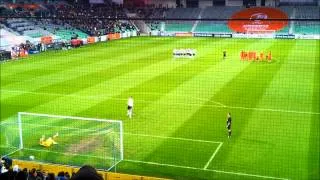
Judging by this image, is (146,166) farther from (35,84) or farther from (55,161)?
(35,84)

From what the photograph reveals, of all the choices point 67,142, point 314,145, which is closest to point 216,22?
point 314,145

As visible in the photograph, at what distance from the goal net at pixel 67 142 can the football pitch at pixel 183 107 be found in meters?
0.07

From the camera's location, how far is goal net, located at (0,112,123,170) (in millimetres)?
14812

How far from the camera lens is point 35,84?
26359 mm

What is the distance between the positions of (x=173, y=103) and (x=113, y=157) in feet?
24.3

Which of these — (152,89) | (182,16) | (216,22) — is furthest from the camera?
(182,16)

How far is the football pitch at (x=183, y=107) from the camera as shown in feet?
47.9

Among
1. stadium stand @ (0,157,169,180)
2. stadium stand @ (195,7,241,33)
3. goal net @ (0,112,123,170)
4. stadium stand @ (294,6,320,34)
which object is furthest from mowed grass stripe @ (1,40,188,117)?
stadium stand @ (294,6,320,34)

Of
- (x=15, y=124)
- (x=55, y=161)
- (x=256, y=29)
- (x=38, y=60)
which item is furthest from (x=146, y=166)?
(x=256, y=29)

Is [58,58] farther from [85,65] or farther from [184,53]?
[184,53]

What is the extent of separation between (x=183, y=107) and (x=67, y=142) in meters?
6.62

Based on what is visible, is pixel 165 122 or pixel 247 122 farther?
pixel 165 122

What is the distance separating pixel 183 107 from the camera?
68.8ft

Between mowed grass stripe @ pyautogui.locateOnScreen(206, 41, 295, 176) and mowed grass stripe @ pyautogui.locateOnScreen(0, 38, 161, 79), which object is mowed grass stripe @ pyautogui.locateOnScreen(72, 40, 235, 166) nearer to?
mowed grass stripe @ pyautogui.locateOnScreen(206, 41, 295, 176)
